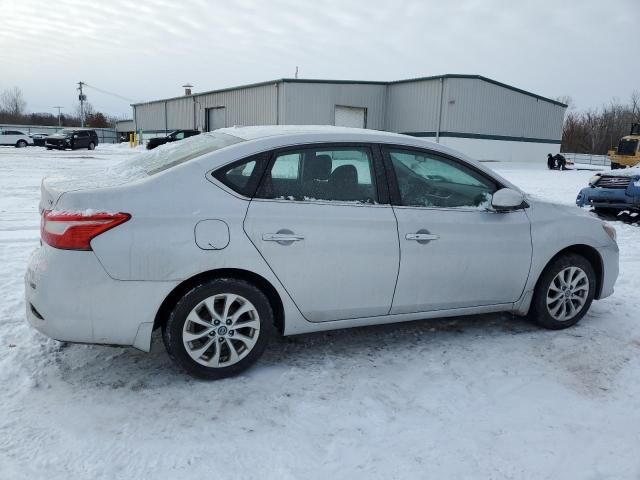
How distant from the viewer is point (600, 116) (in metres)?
75.8

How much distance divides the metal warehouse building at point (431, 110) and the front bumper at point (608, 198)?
62.7ft

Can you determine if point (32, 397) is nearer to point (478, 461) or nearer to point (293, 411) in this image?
point (293, 411)

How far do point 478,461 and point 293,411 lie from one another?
41.3 inches

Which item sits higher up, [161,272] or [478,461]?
[161,272]

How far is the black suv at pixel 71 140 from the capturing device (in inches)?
1398

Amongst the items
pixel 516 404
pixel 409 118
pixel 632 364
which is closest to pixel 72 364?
pixel 516 404

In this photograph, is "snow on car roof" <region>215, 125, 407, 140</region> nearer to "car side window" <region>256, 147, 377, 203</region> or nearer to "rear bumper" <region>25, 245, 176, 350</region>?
"car side window" <region>256, 147, 377, 203</region>

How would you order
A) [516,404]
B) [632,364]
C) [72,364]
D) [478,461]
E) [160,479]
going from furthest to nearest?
1. [632,364]
2. [72,364]
3. [516,404]
4. [478,461]
5. [160,479]

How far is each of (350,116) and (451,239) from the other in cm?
2964

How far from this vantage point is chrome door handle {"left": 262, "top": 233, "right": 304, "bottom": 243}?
3260mm

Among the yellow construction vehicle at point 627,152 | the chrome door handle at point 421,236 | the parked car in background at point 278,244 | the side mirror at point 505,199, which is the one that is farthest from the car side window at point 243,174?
the yellow construction vehicle at point 627,152

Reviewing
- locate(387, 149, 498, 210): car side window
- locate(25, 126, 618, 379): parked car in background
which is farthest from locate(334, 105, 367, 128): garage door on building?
locate(25, 126, 618, 379): parked car in background

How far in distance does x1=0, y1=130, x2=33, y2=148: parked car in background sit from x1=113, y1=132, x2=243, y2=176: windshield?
140ft

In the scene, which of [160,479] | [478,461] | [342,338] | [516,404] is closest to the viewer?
[160,479]
